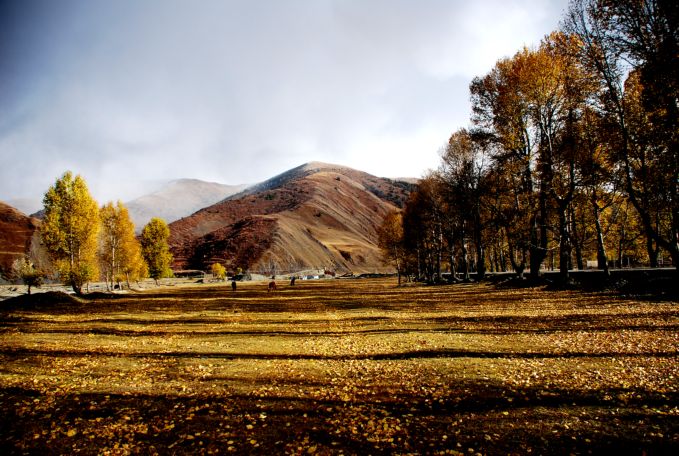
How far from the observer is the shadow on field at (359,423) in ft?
19.4

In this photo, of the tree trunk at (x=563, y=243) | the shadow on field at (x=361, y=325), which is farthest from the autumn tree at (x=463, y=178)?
the shadow on field at (x=361, y=325)

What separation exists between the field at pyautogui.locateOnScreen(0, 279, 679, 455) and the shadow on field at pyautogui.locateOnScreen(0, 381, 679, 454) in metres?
0.03

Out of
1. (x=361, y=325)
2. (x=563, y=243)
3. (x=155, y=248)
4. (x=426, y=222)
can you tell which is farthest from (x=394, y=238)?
(x=155, y=248)

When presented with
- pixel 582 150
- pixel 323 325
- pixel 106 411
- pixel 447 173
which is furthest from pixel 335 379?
pixel 447 173

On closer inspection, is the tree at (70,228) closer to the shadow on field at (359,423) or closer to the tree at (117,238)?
the tree at (117,238)

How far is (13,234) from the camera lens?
13512 centimetres

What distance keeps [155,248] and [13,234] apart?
102041 mm

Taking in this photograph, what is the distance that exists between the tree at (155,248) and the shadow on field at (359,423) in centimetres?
7613

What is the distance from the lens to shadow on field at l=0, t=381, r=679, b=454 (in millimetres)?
5918

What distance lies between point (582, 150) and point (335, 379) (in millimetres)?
24569

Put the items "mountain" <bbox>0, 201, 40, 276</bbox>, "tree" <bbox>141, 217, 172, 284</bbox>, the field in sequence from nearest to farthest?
the field → "tree" <bbox>141, 217, 172, 284</bbox> → "mountain" <bbox>0, 201, 40, 276</bbox>

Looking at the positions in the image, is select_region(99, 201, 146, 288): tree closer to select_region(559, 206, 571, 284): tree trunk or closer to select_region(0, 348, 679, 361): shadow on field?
select_region(0, 348, 679, 361): shadow on field

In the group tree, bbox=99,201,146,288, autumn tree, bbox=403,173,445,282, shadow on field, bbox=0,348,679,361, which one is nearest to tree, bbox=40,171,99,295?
tree, bbox=99,201,146,288

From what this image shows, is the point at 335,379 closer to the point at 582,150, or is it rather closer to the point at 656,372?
the point at 656,372
